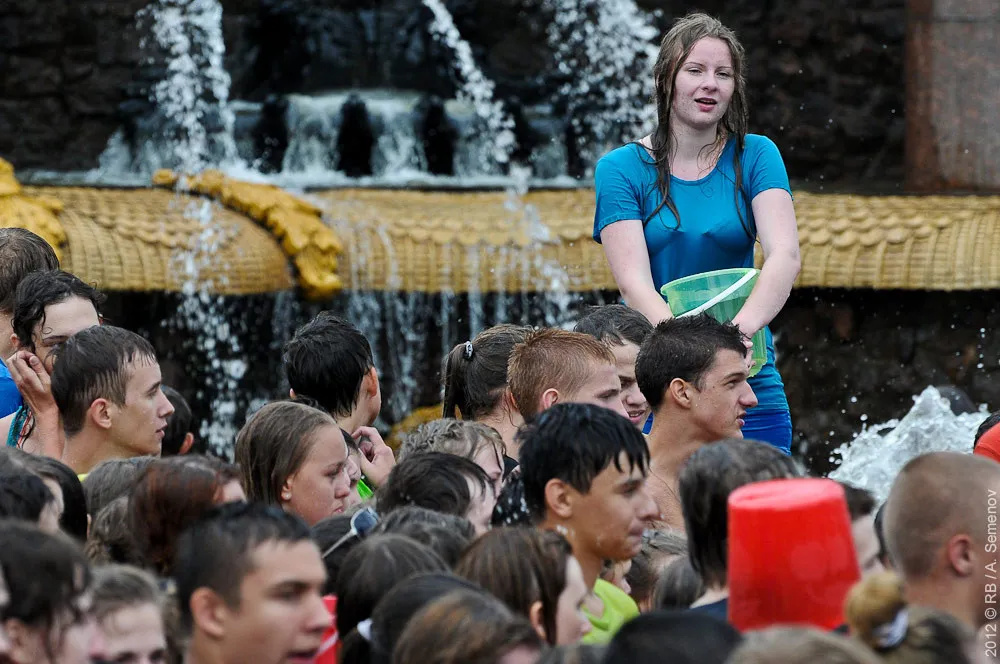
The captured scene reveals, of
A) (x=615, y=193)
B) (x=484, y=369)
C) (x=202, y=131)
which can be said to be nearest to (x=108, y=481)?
(x=484, y=369)

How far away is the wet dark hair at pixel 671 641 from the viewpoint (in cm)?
220

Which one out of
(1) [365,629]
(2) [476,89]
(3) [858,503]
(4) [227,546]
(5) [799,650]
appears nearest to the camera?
(5) [799,650]

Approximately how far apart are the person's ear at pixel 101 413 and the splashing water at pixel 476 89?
5048 millimetres

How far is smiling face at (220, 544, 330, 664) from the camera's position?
2609 millimetres

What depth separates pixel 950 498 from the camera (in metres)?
2.89

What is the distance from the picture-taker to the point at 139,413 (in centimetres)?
414

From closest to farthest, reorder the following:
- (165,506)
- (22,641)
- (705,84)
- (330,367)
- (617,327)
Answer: (22,641) → (165,506) → (705,84) → (330,367) → (617,327)

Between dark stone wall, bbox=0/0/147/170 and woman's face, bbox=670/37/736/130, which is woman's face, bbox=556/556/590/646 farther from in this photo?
dark stone wall, bbox=0/0/147/170

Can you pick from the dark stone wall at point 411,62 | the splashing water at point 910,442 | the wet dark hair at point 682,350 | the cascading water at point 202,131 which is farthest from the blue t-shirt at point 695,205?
the dark stone wall at point 411,62

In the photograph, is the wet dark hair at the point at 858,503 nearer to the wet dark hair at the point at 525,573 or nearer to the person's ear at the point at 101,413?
the wet dark hair at the point at 525,573

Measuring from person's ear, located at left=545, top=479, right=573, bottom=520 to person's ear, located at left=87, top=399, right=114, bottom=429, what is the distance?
1369 millimetres

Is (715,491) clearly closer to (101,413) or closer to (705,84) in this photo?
(705,84)

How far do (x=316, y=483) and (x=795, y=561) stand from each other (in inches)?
58.1

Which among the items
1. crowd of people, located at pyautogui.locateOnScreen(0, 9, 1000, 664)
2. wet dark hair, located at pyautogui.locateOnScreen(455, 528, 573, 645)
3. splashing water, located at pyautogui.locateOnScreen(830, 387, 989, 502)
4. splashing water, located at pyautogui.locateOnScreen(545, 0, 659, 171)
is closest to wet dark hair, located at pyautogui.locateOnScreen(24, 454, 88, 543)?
crowd of people, located at pyautogui.locateOnScreen(0, 9, 1000, 664)
